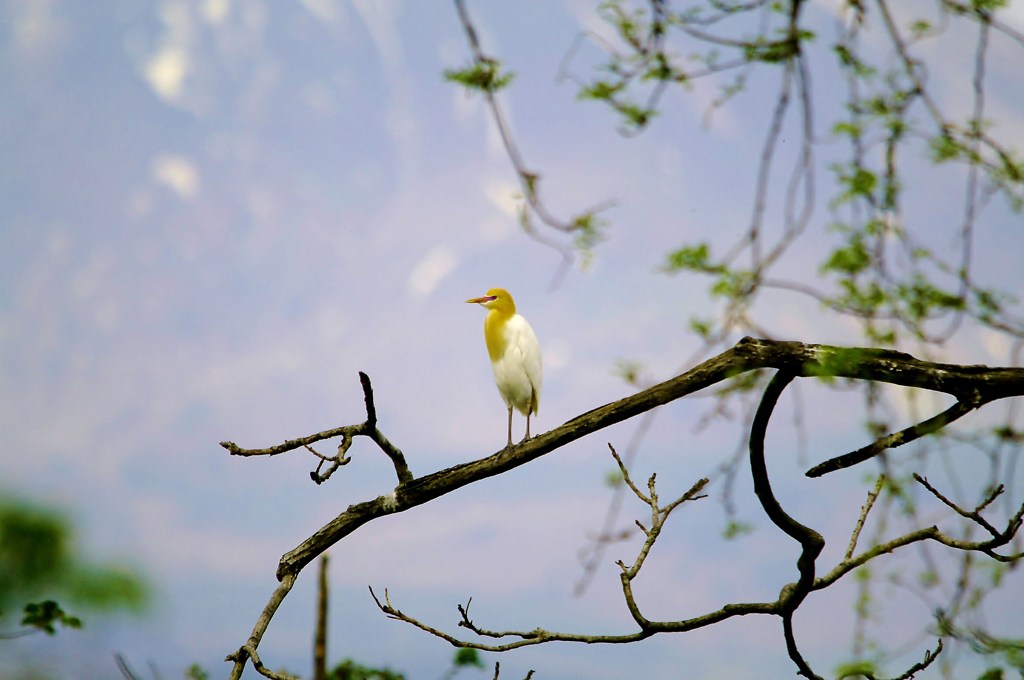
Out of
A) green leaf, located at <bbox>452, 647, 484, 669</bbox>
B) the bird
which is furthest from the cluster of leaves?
the bird

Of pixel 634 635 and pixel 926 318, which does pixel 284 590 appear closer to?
pixel 634 635

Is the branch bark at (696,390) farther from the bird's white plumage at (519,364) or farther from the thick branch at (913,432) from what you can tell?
the bird's white plumage at (519,364)

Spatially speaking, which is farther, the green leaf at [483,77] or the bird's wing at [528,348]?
the bird's wing at [528,348]

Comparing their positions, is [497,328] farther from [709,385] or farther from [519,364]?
[709,385]

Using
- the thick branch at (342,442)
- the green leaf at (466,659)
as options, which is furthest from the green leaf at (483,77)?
the green leaf at (466,659)

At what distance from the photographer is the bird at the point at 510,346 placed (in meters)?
4.13

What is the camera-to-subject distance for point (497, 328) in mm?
4145

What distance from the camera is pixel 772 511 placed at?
2.51 meters

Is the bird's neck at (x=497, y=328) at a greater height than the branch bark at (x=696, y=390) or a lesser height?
greater

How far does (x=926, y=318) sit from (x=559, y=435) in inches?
39.6

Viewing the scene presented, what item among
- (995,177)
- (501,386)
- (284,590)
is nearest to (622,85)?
(995,177)

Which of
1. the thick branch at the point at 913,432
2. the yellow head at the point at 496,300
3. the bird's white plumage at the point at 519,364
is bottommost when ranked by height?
the thick branch at the point at 913,432

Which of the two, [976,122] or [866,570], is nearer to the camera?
[976,122]

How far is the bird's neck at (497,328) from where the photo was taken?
13.6 ft
